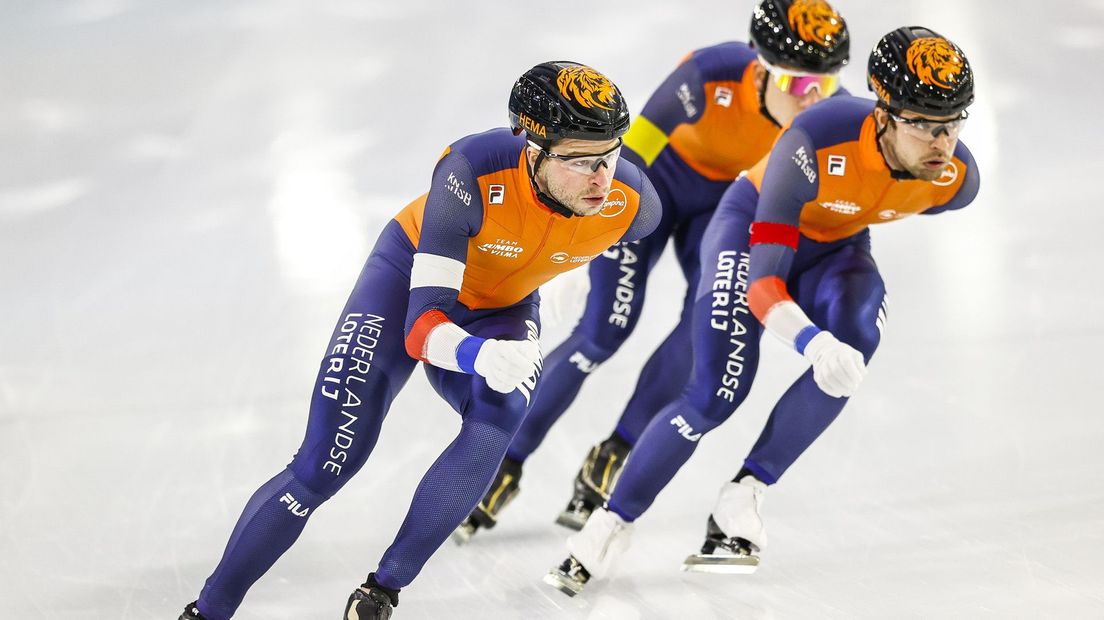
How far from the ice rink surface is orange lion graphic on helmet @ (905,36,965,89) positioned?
5.35ft

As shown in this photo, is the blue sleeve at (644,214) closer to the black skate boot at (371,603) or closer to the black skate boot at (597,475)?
the black skate boot at (597,475)

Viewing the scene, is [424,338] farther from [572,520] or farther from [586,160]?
[572,520]

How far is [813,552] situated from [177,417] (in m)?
2.83

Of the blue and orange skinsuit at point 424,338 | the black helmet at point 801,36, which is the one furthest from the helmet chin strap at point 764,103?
the blue and orange skinsuit at point 424,338

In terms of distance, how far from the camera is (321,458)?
3.67 m

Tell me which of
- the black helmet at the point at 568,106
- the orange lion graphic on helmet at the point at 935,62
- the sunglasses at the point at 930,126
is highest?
Result: the black helmet at the point at 568,106

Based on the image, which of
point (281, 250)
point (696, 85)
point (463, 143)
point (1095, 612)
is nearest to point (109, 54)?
point (281, 250)

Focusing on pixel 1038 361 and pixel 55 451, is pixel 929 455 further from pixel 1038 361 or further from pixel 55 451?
pixel 55 451

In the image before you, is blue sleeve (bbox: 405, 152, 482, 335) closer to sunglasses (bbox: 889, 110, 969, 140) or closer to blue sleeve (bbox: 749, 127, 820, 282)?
blue sleeve (bbox: 749, 127, 820, 282)

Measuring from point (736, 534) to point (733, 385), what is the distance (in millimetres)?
493

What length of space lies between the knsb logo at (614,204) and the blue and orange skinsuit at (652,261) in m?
1.09

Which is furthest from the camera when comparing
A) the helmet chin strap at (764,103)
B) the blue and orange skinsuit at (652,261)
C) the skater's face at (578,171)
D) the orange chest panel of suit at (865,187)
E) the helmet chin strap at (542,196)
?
the blue and orange skinsuit at (652,261)

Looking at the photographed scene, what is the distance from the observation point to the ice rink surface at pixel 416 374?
4.46 m

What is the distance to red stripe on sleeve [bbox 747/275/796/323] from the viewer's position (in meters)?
4.21
